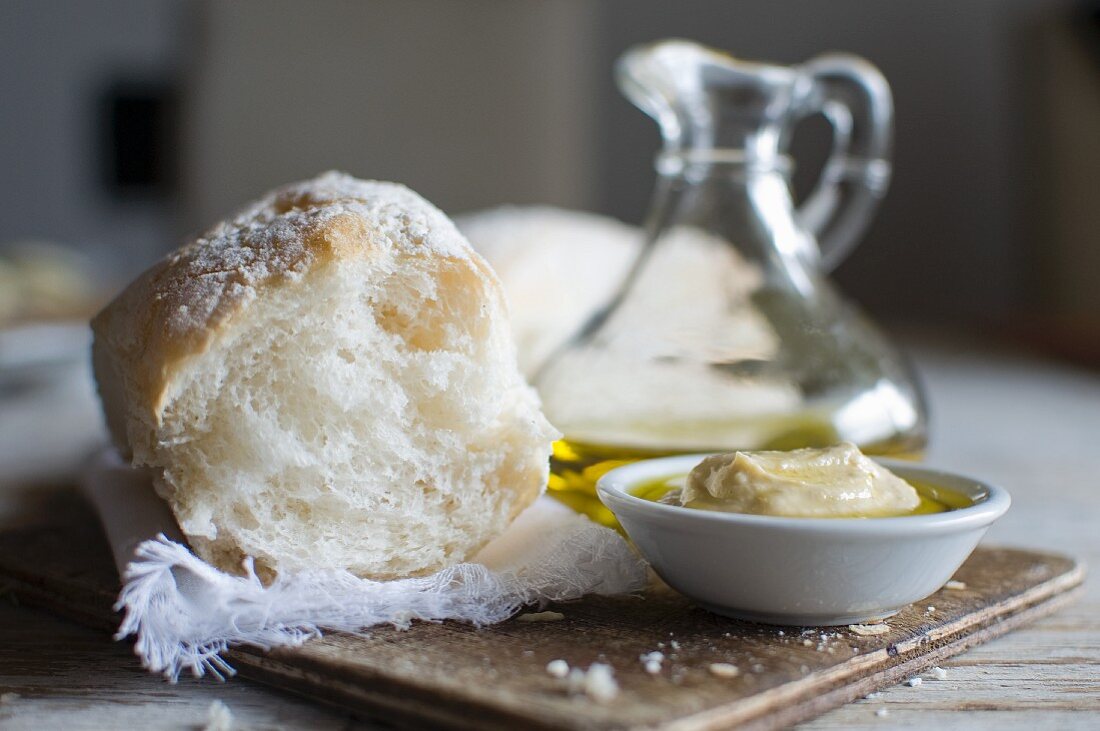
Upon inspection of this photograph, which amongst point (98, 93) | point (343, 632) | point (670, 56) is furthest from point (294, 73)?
point (343, 632)

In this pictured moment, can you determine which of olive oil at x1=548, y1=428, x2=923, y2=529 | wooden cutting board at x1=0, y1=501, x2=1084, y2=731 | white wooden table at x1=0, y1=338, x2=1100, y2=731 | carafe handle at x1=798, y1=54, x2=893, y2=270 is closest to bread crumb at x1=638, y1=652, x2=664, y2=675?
wooden cutting board at x1=0, y1=501, x2=1084, y2=731

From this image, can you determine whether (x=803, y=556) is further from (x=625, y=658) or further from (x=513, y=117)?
(x=513, y=117)

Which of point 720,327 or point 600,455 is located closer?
point 600,455

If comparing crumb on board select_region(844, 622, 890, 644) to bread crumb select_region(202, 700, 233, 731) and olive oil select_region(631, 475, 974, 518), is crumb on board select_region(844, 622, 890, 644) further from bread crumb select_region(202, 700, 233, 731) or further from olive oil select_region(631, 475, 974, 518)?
bread crumb select_region(202, 700, 233, 731)

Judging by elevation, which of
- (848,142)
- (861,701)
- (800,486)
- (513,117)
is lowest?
(861,701)

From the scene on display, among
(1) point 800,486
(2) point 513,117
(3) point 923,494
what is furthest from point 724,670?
(2) point 513,117

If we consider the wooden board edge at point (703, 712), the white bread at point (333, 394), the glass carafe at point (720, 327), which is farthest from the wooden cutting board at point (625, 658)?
→ the glass carafe at point (720, 327)
